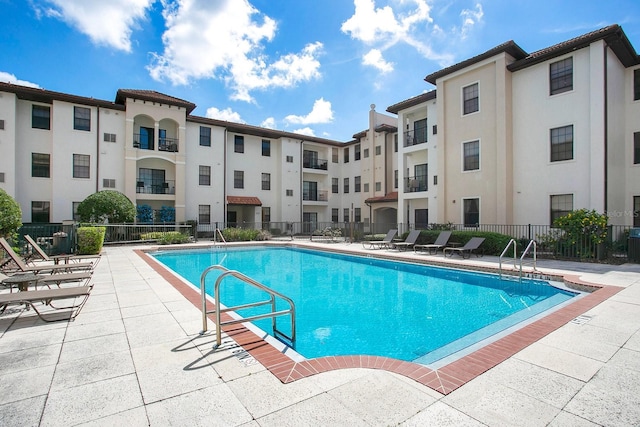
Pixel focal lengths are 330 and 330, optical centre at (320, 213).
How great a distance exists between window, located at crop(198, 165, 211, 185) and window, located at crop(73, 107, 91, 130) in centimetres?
784

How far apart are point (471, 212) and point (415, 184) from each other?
185 inches

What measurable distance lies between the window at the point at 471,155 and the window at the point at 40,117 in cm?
2632

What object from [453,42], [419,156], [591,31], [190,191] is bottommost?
[190,191]

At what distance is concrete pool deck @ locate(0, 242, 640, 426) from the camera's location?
8.76 ft

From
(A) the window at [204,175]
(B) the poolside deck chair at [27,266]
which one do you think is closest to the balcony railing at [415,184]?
(A) the window at [204,175]

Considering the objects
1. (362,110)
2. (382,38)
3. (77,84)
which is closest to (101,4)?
(382,38)

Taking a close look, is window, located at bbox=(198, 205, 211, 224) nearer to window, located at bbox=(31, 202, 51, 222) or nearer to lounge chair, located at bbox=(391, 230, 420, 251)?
window, located at bbox=(31, 202, 51, 222)

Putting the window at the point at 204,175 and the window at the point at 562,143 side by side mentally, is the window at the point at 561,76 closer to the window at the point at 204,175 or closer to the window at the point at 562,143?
the window at the point at 562,143

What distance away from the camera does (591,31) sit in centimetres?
1438

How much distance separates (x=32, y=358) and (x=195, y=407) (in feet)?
8.03

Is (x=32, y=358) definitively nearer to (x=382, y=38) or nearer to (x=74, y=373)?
(x=74, y=373)

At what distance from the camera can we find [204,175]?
88.8 feet

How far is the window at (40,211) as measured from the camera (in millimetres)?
21188

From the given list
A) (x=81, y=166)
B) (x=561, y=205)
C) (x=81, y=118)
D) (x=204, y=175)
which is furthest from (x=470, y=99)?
(x=81, y=166)
